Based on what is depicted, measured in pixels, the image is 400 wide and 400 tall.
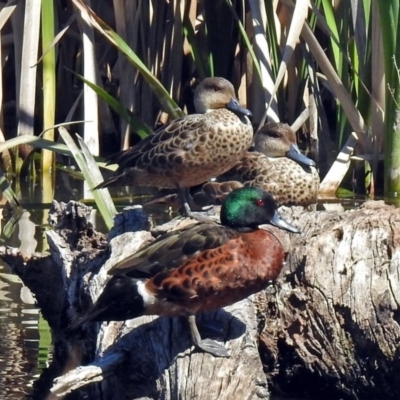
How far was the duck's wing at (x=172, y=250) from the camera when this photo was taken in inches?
127

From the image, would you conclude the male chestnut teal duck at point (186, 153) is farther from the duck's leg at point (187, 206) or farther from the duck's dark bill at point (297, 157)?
the duck's dark bill at point (297, 157)

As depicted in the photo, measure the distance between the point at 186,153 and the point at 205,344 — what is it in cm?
164

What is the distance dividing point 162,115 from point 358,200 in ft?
Answer: 5.51

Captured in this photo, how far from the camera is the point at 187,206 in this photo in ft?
14.9

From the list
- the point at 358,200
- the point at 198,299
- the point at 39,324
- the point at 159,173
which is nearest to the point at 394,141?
the point at 358,200

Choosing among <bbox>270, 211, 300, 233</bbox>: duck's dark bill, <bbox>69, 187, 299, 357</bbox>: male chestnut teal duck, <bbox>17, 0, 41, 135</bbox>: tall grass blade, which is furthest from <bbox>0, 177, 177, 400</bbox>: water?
<bbox>270, 211, 300, 233</bbox>: duck's dark bill

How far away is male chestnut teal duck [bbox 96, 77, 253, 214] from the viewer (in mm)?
4707

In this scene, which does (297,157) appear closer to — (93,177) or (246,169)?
(246,169)

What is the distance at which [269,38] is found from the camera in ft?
19.9

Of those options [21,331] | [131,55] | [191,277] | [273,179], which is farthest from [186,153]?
[191,277]

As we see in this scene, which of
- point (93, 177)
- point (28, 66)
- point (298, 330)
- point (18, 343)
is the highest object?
point (28, 66)

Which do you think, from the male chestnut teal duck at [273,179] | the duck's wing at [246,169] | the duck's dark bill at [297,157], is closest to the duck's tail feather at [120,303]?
the male chestnut teal duck at [273,179]

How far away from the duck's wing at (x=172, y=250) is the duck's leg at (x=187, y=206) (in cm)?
72

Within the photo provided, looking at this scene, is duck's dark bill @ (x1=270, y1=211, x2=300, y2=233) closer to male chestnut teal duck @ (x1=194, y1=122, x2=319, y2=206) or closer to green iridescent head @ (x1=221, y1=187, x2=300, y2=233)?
green iridescent head @ (x1=221, y1=187, x2=300, y2=233)
